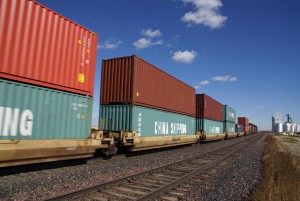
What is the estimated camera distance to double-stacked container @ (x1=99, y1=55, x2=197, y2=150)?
13.7 meters

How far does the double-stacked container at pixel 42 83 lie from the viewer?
751 cm

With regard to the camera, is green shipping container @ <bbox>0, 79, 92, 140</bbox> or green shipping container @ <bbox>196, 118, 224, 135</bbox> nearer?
green shipping container @ <bbox>0, 79, 92, 140</bbox>

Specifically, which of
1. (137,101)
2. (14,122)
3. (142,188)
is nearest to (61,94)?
(14,122)

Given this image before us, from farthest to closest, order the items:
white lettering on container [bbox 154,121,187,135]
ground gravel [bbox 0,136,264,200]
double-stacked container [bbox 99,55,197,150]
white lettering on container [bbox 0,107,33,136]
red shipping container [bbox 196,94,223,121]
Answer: red shipping container [bbox 196,94,223,121], white lettering on container [bbox 154,121,187,135], double-stacked container [bbox 99,55,197,150], white lettering on container [bbox 0,107,33,136], ground gravel [bbox 0,136,264,200]

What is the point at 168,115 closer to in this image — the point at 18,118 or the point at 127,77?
the point at 127,77

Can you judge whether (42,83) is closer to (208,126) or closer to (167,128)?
(167,128)

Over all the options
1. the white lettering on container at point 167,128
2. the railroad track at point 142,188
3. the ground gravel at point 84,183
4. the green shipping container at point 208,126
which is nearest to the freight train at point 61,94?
the white lettering on container at point 167,128

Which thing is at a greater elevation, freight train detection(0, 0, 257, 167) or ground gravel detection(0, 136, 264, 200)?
freight train detection(0, 0, 257, 167)

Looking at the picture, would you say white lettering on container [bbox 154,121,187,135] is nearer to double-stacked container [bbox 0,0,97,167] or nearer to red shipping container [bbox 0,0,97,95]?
double-stacked container [bbox 0,0,97,167]

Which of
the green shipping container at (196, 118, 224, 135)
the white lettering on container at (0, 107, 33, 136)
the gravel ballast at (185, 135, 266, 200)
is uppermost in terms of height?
the green shipping container at (196, 118, 224, 135)

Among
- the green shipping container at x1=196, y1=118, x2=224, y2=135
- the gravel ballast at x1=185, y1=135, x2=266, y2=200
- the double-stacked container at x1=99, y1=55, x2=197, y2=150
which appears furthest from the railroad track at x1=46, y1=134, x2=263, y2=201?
the green shipping container at x1=196, y1=118, x2=224, y2=135

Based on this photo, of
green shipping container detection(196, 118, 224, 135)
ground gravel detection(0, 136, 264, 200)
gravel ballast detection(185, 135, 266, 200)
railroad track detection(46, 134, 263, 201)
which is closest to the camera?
railroad track detection(46, 134, 263, 201)

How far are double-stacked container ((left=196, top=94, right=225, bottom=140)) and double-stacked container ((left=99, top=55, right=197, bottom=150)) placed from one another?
30.6ft

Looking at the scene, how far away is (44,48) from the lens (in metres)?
8.70
